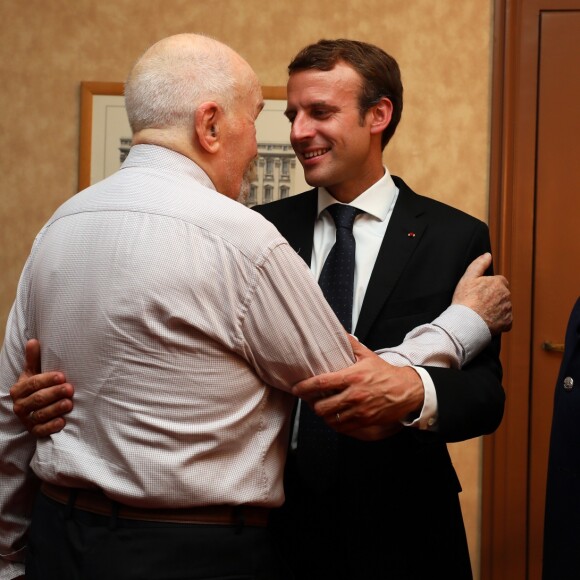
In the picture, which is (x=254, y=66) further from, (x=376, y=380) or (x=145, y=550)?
(x=145, y=550)

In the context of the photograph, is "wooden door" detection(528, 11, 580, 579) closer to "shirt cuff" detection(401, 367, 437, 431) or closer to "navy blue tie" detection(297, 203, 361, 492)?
"navy blue tie" detection(297, 203, 361, 492)

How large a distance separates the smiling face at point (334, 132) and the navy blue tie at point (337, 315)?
90 millimetres

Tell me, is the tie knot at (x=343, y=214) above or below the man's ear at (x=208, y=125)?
below

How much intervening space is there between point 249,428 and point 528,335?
96.8 inches

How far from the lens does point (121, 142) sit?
396 centimetres

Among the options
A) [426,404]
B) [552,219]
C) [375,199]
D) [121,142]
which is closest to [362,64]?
[375,199]

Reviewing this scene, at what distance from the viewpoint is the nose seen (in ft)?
7.83

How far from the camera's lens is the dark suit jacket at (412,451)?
2010mm

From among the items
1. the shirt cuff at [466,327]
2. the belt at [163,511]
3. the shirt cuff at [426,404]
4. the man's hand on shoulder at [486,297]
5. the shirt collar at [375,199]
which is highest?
the shirt collar at [375,199]

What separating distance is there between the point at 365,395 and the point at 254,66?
250cm

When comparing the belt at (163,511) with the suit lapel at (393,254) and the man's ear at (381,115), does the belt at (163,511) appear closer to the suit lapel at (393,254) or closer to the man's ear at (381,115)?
the suit lapel at (393,254)

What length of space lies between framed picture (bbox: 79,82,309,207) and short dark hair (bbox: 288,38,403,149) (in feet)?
4.58

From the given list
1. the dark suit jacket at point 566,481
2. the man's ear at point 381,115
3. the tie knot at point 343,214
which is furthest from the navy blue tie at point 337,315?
the dark suit jacket at point 566,481

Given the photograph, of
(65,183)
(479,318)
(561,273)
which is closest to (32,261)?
(479,318)
